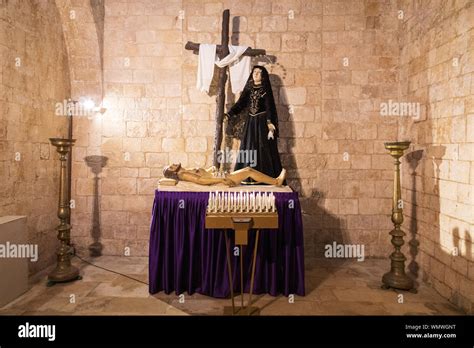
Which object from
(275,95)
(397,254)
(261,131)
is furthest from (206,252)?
(275,95)

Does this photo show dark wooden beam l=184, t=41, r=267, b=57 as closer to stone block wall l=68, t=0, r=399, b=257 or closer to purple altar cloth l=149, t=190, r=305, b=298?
stone block wall l=68, t=0, r=399, b=257

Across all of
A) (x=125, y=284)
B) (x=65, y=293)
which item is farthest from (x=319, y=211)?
(x=65, y=293)

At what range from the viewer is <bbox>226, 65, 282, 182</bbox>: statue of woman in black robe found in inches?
185

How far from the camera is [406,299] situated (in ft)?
12.7

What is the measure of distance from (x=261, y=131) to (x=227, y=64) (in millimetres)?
1131

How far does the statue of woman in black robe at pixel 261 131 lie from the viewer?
470 centimetres

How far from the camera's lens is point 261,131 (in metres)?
4.75

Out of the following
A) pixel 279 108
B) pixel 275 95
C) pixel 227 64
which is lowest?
pixel 279 108

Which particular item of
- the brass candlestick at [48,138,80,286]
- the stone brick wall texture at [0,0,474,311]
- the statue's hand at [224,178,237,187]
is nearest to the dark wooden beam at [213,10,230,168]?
the stone brick wall texture at [0,0,474,311]

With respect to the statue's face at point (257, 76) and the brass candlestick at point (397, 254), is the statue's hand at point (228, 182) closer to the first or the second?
the statue's face at point (257, 76)

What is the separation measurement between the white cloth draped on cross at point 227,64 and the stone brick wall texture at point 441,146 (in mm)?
2420

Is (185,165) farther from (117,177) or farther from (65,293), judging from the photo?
(65,293)

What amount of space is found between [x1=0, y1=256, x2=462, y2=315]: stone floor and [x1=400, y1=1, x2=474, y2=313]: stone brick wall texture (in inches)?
16.6

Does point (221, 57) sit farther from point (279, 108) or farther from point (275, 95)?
point (279, 108)
